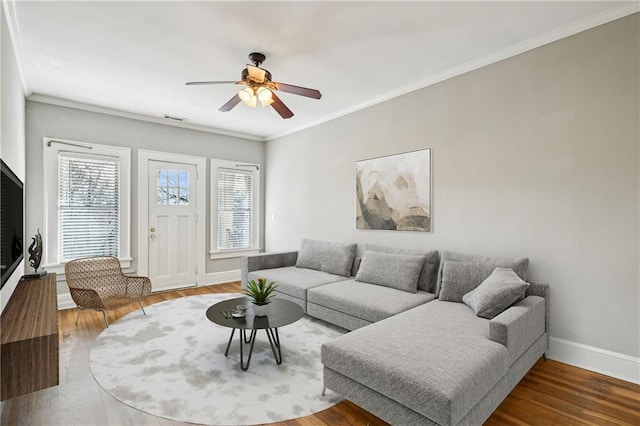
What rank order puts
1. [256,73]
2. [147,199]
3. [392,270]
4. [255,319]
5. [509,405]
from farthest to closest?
[147,199], [392,270], [256,73], [255,319], [509,405]

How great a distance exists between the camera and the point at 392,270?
3607mm

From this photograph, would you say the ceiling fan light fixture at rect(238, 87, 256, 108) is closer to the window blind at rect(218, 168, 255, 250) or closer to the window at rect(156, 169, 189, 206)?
the window at rect(156, 169, 189, 206)

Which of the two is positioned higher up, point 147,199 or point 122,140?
point 122,140

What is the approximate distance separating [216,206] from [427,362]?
4.72 meters

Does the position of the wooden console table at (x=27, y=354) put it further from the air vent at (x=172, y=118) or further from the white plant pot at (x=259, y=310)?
the air vent at (x=172, y=118)

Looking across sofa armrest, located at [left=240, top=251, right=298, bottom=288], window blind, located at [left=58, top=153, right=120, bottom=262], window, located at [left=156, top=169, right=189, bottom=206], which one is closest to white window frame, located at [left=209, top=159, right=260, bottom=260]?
window, located at [left=156, top=169, right=189, bottom=206]

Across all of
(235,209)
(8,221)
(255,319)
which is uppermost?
(235,209)

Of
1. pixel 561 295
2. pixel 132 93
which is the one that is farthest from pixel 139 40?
pixel 561 295

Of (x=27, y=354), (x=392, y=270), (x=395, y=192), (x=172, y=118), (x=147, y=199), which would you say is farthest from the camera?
(x=172, y=118)

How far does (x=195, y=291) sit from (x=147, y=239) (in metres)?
1.10

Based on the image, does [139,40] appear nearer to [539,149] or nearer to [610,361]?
[539,149]

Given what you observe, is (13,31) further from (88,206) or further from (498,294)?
(498,294)

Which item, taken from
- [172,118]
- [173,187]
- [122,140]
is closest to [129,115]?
[122,140]

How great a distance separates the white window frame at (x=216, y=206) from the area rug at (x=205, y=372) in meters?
2.08
